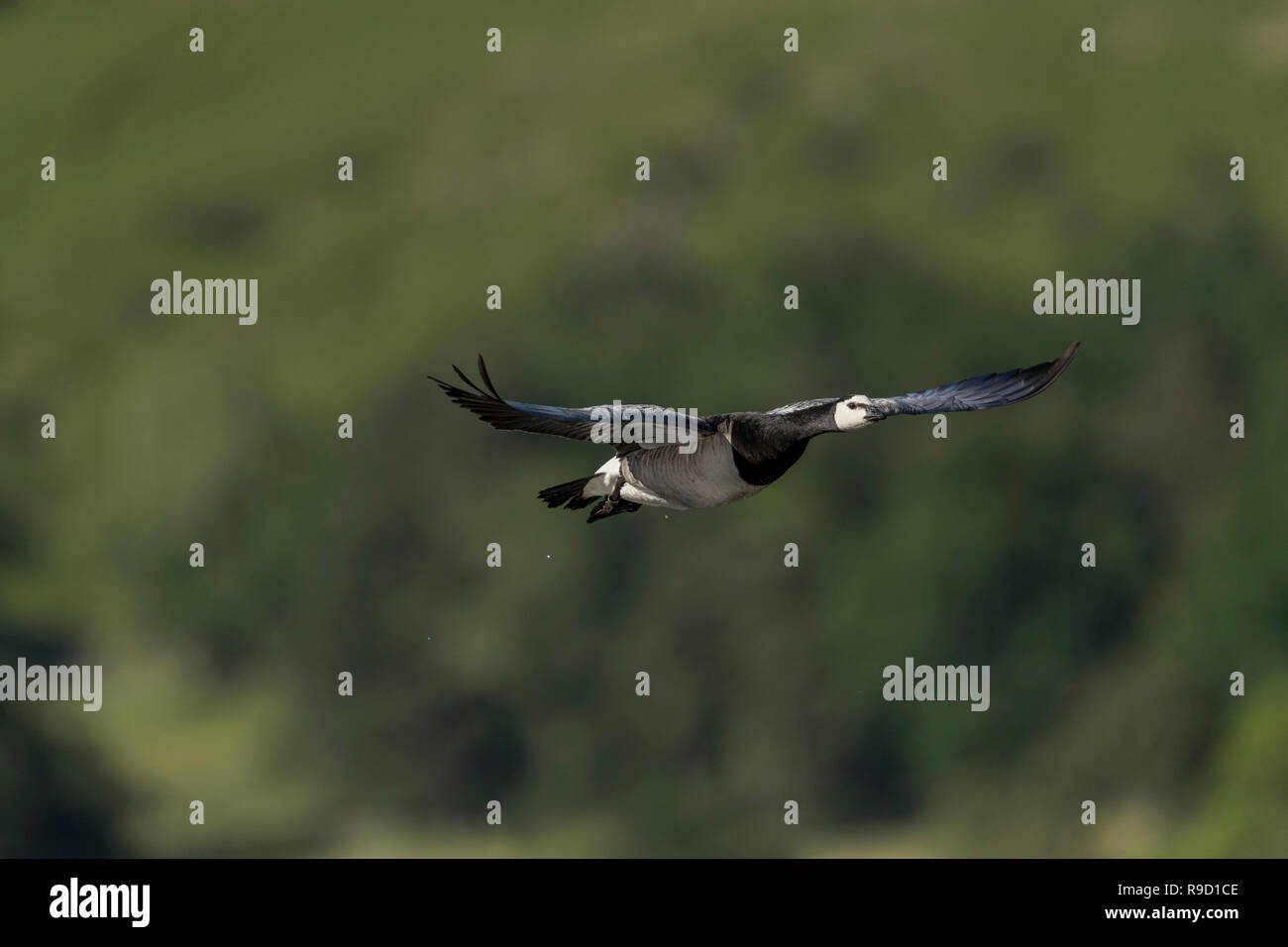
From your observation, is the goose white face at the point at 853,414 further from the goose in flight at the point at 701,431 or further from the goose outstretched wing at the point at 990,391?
the goose outstretched wing at the point at 990,391

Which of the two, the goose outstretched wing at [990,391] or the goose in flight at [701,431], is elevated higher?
the goose outstretched wing at [990,391]

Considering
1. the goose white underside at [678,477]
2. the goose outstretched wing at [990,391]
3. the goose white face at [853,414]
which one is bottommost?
the goose white underside at [678,477]

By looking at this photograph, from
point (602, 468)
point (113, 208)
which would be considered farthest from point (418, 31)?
point (602, 468)

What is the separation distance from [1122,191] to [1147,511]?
19.4m

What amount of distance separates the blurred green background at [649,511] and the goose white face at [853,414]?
169 feet

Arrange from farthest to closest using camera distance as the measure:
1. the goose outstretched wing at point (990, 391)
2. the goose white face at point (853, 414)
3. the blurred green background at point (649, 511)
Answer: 1. the blurred green background at point (649, 511)
2. the goose outstretched wing at point (990, 391)
3. the goose white face at point (853, 414)

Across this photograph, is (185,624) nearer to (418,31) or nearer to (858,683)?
(858,683)

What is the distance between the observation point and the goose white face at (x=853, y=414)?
43.4ft

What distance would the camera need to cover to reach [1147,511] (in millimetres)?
75250

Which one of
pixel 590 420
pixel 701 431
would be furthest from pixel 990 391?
pixel 590 420

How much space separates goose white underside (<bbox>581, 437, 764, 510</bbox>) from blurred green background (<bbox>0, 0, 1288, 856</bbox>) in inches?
1965

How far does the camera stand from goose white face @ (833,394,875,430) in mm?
13227

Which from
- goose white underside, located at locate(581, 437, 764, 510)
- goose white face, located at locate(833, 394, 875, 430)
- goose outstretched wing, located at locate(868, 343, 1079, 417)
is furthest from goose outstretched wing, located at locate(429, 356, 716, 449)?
goose outstretched wing, located at locate(868, 343, 1079, 417)

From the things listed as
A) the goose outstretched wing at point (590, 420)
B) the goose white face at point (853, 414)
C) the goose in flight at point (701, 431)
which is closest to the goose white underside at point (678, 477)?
the goose in flight at point (701, 431)
